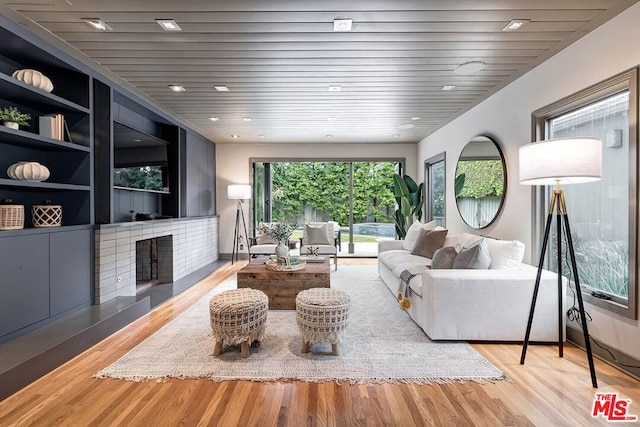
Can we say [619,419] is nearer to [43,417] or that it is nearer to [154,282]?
[43,417]

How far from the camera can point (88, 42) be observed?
2.74 metres

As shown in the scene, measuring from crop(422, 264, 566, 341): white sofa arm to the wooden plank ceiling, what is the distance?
6.58 feet

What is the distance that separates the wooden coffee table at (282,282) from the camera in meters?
3.76

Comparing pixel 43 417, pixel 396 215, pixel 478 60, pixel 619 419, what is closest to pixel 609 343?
pixel 619 419

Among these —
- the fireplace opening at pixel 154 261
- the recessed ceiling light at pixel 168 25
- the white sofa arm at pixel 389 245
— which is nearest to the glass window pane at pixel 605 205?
the white sofa arm at pixel 389 245

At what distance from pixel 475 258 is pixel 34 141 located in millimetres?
4102

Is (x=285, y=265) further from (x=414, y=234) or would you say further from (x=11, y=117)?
(x=11, y=117)

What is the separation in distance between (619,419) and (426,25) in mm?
2824

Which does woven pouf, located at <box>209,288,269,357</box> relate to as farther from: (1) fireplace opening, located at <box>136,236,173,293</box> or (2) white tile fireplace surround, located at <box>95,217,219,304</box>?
(1) fireplace opening, located at <box>136,236,173,293</box>

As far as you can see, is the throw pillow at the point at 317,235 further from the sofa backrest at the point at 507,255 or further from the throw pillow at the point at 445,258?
the sofa backrest at the point at 507,255

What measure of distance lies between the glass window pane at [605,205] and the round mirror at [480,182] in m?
0.98

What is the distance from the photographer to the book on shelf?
3057 millimetres

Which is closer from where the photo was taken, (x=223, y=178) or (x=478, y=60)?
(x=478, y=60)

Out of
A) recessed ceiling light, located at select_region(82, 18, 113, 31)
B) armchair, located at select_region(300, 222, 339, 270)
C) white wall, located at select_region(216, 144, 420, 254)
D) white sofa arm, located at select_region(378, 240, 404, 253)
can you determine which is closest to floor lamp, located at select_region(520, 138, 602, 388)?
white sofa arm, located at select_region(378, 240, 404, 253)
